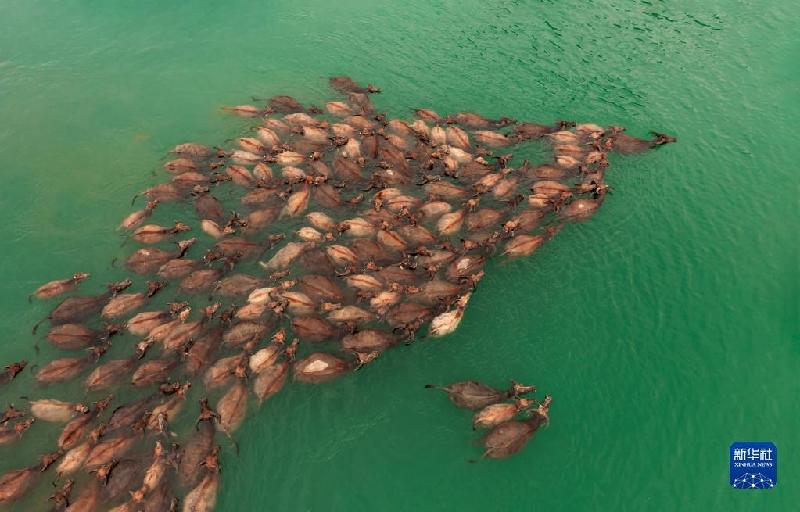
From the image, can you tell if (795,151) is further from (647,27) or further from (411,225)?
(411,225)

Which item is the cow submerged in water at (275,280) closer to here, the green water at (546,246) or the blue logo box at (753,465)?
the green water at (546,246)

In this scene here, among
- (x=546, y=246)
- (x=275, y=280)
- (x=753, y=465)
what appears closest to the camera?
(x=753, y=465)

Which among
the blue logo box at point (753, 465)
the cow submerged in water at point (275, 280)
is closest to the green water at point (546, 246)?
the blue logo box at point (753, 465)

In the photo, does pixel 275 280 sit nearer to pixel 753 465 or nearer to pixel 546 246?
pixel 546 246

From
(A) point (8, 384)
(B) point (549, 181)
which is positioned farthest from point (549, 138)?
(A) point (8, 384)

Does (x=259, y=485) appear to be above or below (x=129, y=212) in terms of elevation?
below

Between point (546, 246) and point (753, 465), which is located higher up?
point (546, 246)

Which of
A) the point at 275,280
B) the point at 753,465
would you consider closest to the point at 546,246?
the point at 753,465
